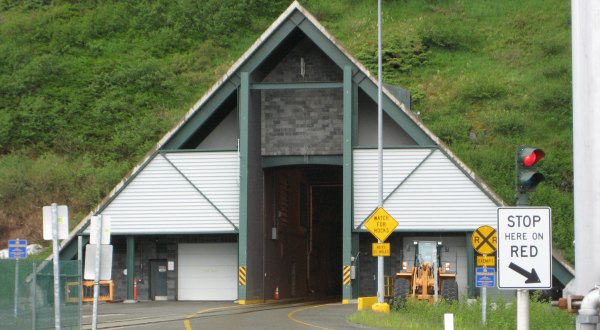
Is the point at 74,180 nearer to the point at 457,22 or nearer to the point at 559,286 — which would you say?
the point at 559,286

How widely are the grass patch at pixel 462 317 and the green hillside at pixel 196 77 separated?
21066mm

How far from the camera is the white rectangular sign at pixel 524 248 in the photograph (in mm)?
10133

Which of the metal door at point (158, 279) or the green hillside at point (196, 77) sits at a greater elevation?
the green hillside at point (196, 77)

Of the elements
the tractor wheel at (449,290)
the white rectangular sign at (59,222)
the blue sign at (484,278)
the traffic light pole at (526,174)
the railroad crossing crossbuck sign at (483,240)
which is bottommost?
the tractor wheel at (449,290)

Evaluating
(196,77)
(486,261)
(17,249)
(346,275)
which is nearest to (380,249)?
(346,275)

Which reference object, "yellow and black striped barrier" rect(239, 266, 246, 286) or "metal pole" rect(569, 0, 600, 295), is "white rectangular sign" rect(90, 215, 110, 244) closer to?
"metal pole" rect(569, 0, 600, 295)

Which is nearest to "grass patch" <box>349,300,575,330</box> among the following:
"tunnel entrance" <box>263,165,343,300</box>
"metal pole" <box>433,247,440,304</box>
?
"metal pole" <box>433,247,440,304</box>

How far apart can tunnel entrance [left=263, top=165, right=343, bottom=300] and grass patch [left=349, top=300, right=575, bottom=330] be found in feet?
58.1

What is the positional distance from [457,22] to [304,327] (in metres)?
59.8

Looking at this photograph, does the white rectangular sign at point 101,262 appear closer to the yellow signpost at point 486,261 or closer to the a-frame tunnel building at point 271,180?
the yellow signpost at point 486,261

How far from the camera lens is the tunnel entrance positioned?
5212 centimetres

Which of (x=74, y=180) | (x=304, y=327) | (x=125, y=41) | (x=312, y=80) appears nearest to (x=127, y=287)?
(x=312, y=80)

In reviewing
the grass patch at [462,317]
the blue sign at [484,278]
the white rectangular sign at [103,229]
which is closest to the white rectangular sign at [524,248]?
the grass patch at [462,317]

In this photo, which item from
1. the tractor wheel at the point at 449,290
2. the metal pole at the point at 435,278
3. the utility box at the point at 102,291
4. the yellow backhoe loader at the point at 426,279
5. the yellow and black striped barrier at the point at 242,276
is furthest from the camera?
the utility box at the point at 102,291
